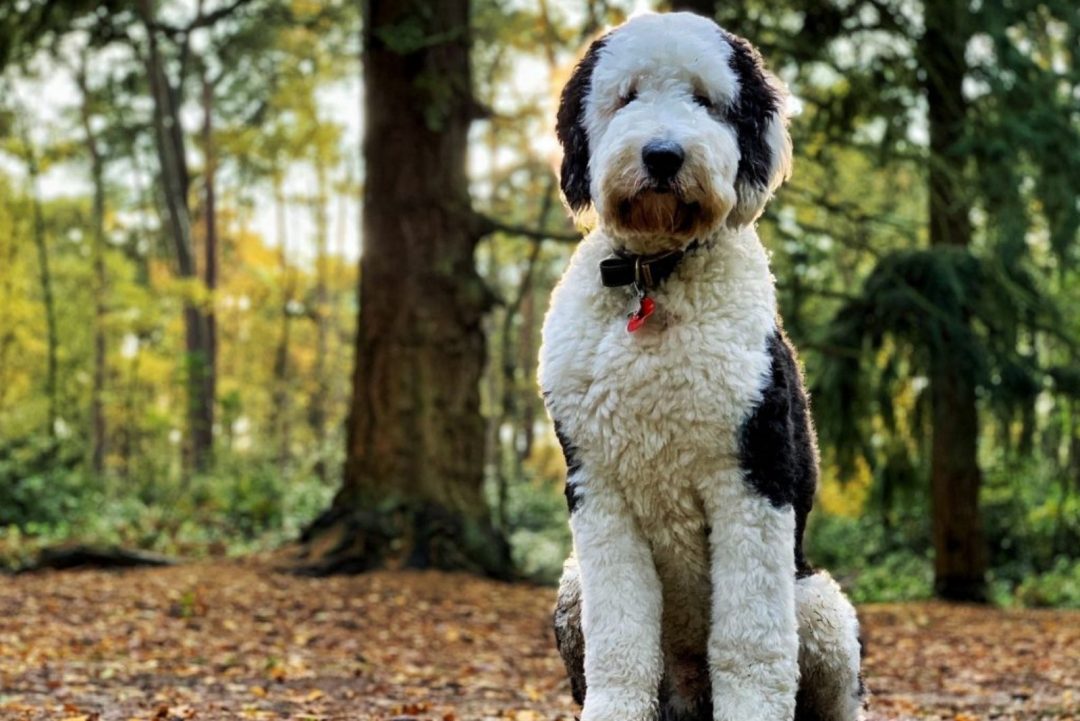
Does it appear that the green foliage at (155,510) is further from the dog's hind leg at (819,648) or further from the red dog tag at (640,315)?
the red dog tag at (640,315)

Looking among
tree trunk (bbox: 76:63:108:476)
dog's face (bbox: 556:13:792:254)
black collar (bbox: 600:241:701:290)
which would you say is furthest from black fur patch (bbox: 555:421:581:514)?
tree trunk (bbox: 76:63:108:476)

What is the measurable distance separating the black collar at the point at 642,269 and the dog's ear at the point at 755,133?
175 millimetres

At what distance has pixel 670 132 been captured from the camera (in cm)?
284

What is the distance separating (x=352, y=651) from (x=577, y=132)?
16.3 ft

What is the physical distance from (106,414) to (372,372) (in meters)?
21.6

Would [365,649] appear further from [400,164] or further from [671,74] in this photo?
[671,74]

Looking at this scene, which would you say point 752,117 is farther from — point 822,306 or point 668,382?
point 822,306

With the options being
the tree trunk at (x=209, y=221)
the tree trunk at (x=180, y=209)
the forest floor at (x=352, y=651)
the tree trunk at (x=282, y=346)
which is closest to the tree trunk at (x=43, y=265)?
the tree trunk at (x=180, y=209)

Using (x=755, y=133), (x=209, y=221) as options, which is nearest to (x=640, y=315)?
(x=755, y=133)

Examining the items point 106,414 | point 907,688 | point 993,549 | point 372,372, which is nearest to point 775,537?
point 907,688

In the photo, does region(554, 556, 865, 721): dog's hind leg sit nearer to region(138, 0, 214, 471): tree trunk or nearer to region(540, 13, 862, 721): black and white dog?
region(540, 13, 862, 721): black and white dog

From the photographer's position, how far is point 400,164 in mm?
10125

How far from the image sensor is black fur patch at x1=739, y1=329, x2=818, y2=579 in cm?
302

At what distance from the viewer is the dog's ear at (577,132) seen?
3.11 meters
